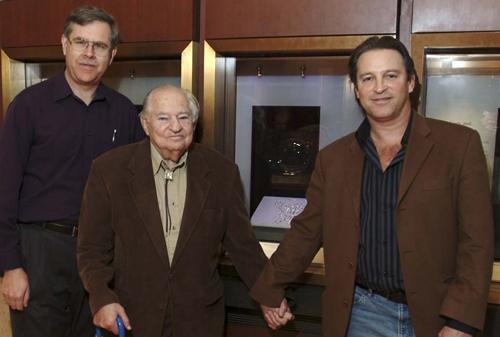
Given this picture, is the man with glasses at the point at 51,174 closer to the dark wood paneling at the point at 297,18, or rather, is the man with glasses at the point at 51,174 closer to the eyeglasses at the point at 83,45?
the eyeglasses at the point at 83,45

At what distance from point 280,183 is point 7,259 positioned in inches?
47.7

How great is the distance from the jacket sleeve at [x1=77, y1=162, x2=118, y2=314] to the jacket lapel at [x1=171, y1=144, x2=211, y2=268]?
26cm

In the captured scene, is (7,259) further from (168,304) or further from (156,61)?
(156,61)

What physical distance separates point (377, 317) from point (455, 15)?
117cm

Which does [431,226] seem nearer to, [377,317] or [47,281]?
[377,317]

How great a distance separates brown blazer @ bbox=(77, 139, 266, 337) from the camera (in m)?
1.76

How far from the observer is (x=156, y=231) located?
174 centimetres

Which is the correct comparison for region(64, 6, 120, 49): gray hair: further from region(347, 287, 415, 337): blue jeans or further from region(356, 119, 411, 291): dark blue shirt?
region(347, 287, 415, 337): blue jeans

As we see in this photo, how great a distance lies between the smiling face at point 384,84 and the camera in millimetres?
1512

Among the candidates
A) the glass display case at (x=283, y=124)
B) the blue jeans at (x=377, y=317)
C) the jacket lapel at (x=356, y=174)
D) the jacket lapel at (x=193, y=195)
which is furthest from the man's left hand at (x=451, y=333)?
the glass display case at (x=283, y=124)

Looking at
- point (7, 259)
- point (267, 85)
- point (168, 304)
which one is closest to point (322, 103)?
point (267, 85)

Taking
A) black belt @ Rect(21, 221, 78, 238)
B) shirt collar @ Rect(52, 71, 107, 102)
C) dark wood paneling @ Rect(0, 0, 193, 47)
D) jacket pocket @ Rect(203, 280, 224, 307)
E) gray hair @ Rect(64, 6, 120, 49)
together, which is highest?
dark wood paneling @ Rect(0, 0, 193, 47)

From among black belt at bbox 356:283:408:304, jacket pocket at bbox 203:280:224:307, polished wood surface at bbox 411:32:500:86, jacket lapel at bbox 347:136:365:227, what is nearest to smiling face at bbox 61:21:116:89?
jacket pocket at bbox 203:280:224:307

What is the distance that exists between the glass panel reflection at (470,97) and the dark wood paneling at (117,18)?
107cm
